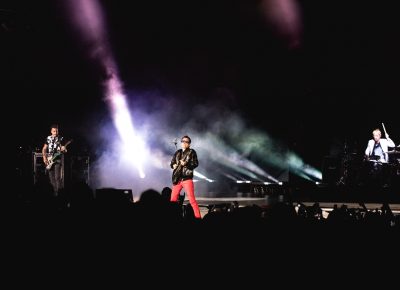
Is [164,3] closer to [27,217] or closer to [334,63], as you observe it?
[334,63]

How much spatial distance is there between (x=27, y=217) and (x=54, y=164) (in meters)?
10.4

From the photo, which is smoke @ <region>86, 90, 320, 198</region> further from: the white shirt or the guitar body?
the guitar body

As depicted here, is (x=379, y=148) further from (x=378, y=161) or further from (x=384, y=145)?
(x=378, y=161)

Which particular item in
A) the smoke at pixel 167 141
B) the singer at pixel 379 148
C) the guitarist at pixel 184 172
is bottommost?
the guitarist at pixel 184 172

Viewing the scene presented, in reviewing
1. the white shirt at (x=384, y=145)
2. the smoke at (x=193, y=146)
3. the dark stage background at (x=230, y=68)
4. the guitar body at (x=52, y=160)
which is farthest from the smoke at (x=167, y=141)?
the guitar body at (x=52, y=160)

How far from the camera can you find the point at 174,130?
17781mm

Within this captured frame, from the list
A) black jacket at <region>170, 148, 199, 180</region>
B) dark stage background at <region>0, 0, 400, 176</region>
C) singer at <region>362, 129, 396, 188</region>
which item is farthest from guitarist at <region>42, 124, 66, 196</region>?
singer at <region>362, 129, 396, 188</region>

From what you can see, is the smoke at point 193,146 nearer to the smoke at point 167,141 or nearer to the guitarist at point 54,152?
the smoke at point 167,141

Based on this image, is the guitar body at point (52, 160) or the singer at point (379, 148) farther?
the singer at point (379, 148)

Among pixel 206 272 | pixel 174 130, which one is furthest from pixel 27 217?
pixel 174 130

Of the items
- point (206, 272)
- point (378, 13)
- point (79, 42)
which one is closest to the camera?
point (206, 272)

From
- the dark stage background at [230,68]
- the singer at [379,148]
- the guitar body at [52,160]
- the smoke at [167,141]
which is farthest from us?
the smoke at [167,141]

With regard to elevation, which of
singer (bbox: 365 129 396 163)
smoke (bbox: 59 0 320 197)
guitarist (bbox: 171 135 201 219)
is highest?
smoke (bbox: 59 0 320 197)

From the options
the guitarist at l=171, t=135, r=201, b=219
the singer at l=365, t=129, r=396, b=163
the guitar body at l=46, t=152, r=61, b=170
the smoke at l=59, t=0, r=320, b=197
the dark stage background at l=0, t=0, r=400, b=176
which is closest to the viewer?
the guitarist at l=171, t=135, r=201, b=219
